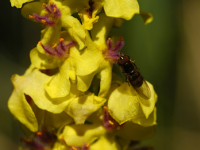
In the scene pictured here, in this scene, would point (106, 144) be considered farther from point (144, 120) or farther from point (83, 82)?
point (83, 82)

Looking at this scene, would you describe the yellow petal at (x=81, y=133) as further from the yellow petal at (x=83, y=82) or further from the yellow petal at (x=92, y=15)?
the yellow petal at (x=92, y=15)

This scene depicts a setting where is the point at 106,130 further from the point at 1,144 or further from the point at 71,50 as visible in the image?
the point at 1,144

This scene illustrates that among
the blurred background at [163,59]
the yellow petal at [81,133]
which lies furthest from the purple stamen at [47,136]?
the blurred background at [163,59]

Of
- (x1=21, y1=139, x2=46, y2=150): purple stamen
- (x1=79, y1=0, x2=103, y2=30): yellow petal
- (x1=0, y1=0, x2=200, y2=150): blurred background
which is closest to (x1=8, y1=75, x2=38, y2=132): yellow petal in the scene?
(x1=21, y1=139, x2=46, y2=150): purple stamen

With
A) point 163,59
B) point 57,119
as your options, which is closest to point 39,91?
point 57,119

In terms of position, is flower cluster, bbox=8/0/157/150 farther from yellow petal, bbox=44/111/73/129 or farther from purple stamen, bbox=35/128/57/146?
purple stamen, bbox=35/128/57/146

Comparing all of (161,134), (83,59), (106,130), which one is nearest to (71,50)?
(83,59)
